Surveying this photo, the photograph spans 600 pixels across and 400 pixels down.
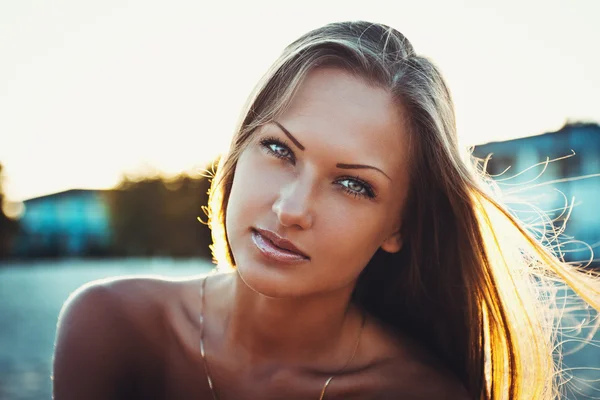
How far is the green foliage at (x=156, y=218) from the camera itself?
58219mm

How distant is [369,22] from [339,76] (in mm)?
530

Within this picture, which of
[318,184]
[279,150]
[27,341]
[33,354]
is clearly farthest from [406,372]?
[27,341]

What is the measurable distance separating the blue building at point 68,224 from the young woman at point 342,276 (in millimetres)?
59684

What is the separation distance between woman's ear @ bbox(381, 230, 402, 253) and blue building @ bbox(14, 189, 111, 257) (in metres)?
60.3

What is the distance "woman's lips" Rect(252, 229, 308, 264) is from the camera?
2631mm

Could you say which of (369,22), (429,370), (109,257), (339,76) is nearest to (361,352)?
(429,370)

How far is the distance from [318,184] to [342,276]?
1.53ft

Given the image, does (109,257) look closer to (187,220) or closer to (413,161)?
(187,220)

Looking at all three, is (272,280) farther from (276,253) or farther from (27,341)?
(27,341)

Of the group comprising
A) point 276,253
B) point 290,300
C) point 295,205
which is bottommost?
point 290,300

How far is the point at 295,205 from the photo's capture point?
8.45 ft

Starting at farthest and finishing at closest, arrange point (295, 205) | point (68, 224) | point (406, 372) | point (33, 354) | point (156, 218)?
point (68, 224) → point (156, 218) → point (33, 354) → point (406, 372) → point (295, 205)

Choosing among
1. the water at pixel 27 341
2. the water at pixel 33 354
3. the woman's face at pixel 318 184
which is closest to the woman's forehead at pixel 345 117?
the woman's face at pixel 318 184

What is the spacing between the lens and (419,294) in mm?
3529
